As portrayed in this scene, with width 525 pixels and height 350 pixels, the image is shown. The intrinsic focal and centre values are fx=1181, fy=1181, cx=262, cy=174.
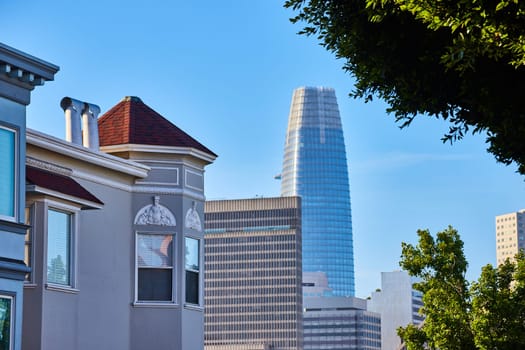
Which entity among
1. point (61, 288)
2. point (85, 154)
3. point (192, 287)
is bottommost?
point (61, 288)

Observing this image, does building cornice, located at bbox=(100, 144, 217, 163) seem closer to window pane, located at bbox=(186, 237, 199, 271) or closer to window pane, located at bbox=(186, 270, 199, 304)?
window pane, located at bbox=(186, 237, 199, 271)

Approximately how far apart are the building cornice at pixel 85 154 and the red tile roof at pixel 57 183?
44 centimetres

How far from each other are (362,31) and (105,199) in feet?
38.2

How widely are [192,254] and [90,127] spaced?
3398 mm

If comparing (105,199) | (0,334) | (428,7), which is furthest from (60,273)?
(428,7)

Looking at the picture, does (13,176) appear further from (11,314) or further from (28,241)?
(28,241)

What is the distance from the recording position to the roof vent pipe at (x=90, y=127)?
2308 centimetres

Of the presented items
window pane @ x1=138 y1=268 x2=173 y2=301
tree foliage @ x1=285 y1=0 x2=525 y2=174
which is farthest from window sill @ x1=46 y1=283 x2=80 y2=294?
tree foliage @ x1=285 y1=0 x2=525 y2=174

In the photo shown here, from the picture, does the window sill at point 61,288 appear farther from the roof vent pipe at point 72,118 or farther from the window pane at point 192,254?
the window pane at point 192,254

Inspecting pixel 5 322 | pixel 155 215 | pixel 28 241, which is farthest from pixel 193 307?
pixel 5 322

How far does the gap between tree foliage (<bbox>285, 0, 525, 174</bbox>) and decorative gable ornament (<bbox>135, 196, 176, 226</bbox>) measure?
11286mm

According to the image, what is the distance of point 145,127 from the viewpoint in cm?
2441

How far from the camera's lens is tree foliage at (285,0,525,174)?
11.4m

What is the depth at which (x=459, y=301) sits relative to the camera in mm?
27297
